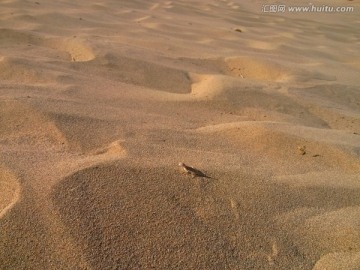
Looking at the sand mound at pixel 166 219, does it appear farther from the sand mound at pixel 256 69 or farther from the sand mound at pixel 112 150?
the sand mound at pixel 256 69

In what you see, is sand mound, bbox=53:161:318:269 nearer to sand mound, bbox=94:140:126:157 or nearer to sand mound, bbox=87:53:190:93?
sand mound, bbox=94:140:126:157

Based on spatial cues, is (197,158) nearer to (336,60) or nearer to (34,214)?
(34,214)

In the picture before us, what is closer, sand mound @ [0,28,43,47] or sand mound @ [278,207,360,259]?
sand mound @ [278,207,360,259]

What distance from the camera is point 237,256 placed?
869mm

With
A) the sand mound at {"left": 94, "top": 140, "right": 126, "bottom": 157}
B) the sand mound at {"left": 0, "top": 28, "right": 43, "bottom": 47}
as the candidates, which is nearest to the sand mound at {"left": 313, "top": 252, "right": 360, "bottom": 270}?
the sand mound at {"left": 94, "top": 140, "right": 126, "bottom": 157}

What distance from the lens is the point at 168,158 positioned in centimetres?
119

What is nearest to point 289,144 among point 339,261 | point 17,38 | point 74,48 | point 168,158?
point 168,158

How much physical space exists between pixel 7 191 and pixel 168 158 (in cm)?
44

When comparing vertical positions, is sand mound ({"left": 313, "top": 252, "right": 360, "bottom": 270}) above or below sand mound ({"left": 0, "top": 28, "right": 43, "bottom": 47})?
below

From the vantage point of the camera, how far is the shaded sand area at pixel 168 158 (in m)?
0.87

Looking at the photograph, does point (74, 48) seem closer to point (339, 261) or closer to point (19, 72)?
point (19, 72)

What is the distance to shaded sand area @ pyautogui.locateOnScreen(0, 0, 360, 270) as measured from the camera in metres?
0.87

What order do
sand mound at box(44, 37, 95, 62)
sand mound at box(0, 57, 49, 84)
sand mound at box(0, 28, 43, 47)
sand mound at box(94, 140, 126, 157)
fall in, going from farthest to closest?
→ 1. sand mound at box(0, 28, 43, 47)
2. sand mound at box(44, 37, 95, 62)
3. sand mound at box(0, 57, 49, 84)
4. sand mound at box(94, 140, 126, 157)

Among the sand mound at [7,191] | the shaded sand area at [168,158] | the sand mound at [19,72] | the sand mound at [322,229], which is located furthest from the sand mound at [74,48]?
the sand mound at [322,229]
